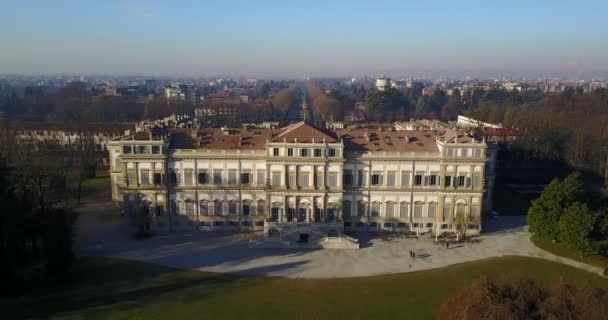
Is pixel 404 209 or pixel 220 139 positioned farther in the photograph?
pixel 220 139

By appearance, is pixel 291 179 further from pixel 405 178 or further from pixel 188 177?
pixel 405 178

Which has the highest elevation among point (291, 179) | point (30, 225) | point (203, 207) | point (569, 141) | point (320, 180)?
point (291, 179)

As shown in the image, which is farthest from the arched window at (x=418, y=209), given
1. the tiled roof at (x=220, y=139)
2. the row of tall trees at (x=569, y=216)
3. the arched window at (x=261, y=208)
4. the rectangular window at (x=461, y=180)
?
the tiled roof at (x=220, y=139)

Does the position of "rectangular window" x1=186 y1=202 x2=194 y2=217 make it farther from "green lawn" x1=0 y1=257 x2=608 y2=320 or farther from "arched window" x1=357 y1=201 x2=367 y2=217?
"arched window" x1=357 y1=201 x2=367 y2=217

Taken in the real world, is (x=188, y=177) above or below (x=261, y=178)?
above

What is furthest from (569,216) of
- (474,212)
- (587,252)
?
(474,212)

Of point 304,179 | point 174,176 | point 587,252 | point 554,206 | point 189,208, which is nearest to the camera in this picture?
point 587,252

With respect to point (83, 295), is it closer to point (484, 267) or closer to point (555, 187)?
point (484, 267)

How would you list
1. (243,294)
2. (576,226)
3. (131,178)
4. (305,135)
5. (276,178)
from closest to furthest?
(243,294) < (576,226) < (305,135) < (276,178) < (131,178)

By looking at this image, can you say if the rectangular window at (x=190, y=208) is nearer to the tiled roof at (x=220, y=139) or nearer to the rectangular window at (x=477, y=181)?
the tiled roof at (x=220, y=139)
